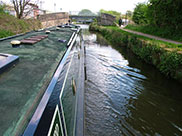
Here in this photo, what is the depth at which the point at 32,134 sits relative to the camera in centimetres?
86

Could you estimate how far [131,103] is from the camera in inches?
156

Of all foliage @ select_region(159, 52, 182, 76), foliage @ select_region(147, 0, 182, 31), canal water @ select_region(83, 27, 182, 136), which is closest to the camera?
canal water @ select_region(83, 27, 182, 136)

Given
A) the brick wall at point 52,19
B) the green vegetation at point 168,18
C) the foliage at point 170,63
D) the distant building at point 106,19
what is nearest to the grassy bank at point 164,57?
the foliage at point 170,63

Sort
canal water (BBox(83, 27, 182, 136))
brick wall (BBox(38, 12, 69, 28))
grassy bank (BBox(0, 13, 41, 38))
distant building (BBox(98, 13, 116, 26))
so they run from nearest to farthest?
canal water (BBox(83, 27, 182, 136)), grassy bank (BBox(0, 13, 41, 38)), brick wall (BBox(38, 12, 69, 28)), distant building (BBox(98, 13, 116, 26))

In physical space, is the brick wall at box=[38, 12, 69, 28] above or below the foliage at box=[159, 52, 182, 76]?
above

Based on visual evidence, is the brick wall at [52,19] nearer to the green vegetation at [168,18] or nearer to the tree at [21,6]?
the tree at [21,6]

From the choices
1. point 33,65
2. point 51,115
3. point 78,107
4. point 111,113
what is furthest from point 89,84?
point 51,115

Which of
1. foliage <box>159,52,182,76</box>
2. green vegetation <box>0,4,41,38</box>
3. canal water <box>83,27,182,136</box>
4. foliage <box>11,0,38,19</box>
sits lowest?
canal water <box>83,27,182,136</box>

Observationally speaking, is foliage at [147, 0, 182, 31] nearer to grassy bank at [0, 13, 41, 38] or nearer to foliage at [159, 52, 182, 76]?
foliage at [159, 52, 182, 76]

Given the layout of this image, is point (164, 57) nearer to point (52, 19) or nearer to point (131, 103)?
point (131, 103)

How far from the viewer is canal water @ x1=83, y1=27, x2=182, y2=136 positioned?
3.12 metres

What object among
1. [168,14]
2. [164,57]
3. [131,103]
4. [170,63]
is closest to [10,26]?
[131,103]

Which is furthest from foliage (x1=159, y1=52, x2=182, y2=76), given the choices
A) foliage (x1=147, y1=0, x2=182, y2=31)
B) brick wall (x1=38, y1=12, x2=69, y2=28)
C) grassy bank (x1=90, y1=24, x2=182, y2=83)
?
brick wall (x1=38, y1=12, x2=69, y2=28)

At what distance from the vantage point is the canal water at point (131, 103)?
3.12 metres
